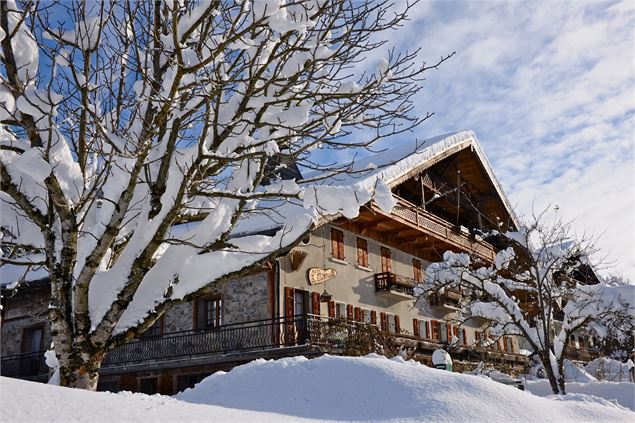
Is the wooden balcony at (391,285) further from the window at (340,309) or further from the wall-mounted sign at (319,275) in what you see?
the wall-mounted sign at (319,275)

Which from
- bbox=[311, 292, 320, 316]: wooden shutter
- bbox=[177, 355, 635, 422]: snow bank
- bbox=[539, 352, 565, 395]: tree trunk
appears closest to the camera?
bbox=[177, 355, 635, 422]: snow bank

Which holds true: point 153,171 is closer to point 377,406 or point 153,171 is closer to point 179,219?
point 179,219

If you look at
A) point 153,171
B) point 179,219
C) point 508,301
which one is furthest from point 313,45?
point 508,301

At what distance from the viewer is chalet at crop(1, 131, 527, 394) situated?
16328mm

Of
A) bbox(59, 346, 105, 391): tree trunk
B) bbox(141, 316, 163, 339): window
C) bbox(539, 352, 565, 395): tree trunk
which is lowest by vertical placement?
bbox(539, 352, 565, 395): tree trunk

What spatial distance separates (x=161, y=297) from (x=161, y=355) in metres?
12.3

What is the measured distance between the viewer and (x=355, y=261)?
2053cm

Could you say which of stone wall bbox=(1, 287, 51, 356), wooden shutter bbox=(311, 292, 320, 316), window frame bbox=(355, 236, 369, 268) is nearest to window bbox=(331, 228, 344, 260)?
window frame bbox=(355, 236, 369, 268)

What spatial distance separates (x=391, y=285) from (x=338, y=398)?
588 inches

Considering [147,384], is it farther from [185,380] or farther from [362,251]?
[362,251]

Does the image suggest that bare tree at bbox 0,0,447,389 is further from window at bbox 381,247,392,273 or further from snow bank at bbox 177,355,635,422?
window at bbox 381,247,392,273

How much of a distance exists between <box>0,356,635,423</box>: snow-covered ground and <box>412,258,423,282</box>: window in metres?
16.3

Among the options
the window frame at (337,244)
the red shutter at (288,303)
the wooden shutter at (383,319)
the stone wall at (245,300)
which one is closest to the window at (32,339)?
the stone wall at (245,300)

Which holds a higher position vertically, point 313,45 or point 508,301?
point 313,45
